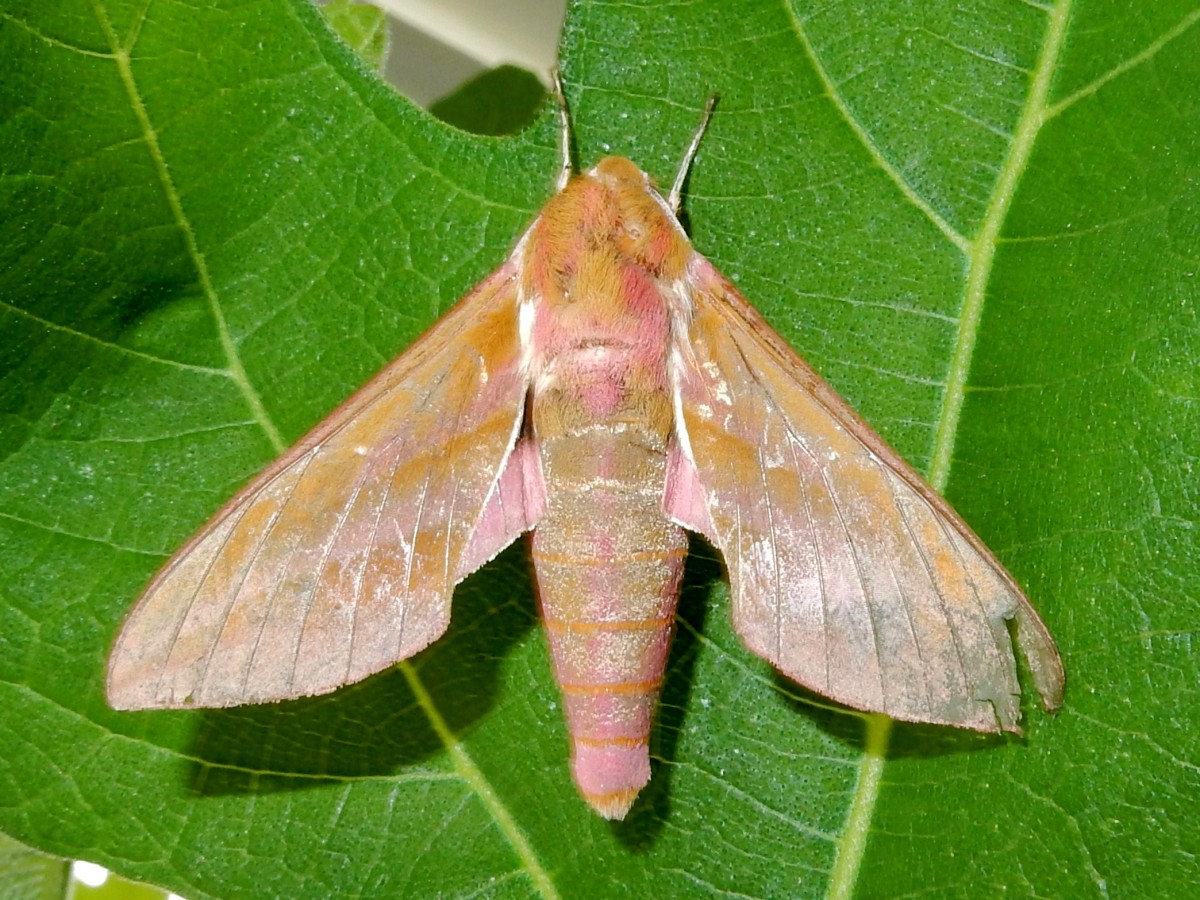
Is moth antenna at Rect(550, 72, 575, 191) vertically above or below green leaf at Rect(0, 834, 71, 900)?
above

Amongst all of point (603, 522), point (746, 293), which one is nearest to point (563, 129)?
point (746, 293)

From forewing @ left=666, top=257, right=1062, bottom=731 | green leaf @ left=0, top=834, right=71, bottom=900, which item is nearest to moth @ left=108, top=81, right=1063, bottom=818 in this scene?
forewing @ left=666, top=257, right=1062, bottom=731

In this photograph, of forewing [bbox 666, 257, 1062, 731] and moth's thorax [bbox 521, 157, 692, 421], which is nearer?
forewing [bbox 666, 257, 1062, 731]

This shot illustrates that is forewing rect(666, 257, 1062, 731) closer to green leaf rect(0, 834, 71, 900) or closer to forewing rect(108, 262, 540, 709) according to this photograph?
forewing rect(108, 262, 540, 709)

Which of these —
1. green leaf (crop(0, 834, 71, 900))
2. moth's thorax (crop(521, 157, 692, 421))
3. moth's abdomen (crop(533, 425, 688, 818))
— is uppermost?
moth's thorax (crop(521, 157, 692, 421))

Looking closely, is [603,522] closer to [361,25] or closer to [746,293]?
[746,293]

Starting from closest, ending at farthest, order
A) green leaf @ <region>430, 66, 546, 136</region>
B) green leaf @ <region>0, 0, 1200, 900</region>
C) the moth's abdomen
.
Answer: green leaf @ <region>0, 0, 1200, 900</region>, the moth's abdomen, green leaf @ <region>430, 66, 546, 136</region>

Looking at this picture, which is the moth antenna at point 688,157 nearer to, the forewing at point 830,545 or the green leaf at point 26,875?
the forewing at point 830,545
